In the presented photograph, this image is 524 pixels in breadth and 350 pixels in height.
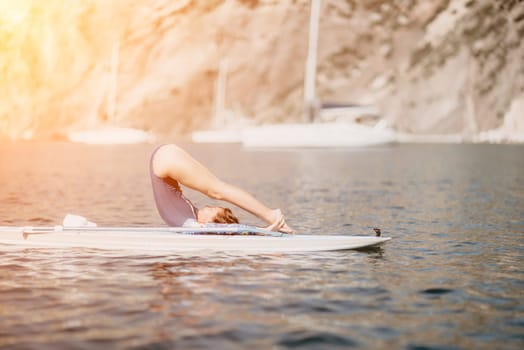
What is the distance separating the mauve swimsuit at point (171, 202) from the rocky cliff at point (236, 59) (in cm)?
9029

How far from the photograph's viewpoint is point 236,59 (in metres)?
111

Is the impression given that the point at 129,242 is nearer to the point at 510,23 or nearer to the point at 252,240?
the point at 252,240

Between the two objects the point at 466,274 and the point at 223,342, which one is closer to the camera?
the point at 223,342

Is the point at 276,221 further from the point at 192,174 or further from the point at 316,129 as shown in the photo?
the point at 316,129

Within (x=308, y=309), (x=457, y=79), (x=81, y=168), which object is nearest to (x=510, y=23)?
(x=457, y=79)

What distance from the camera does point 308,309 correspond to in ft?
32.0

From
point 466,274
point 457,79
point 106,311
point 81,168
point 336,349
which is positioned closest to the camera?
point 336,349

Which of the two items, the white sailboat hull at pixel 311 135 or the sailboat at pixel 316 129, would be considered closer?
the sailboat at pixel 316 129

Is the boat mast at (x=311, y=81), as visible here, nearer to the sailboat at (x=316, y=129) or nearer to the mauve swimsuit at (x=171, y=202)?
the sailboat at (x=316, y=129)

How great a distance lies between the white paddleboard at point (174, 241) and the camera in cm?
1306

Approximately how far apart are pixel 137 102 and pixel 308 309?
334ft

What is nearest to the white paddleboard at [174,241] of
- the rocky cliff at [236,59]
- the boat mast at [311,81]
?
the boat mast at [311,81]

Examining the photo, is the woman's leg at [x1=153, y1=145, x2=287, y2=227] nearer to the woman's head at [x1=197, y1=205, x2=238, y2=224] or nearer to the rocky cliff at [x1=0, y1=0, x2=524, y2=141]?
the woman's head at [x1=197, y1=205, x2=238, y2=224]

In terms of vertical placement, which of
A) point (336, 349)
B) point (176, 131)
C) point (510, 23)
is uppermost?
point (510, 23)
